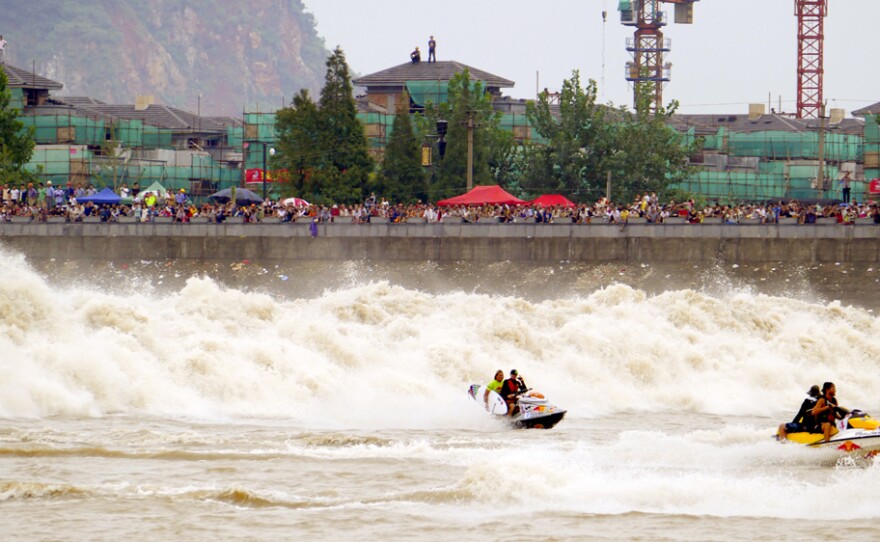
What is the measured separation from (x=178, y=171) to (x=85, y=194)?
2878 cm

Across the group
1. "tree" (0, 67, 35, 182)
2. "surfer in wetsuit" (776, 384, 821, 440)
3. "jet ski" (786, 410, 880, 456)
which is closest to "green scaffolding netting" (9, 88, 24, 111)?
"tree" (0, 67, 35, 182)

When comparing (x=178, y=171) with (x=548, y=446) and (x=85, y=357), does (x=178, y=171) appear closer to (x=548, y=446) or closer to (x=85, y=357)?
(x=85, y=357)

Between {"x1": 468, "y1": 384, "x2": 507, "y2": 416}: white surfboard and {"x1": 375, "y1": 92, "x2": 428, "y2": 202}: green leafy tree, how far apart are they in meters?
37.7

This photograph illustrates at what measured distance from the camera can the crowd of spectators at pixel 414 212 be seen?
55781 mm

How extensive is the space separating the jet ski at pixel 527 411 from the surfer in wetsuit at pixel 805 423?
5.22 m

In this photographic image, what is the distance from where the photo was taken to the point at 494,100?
9550 centimetres

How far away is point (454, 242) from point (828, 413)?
2894 cm

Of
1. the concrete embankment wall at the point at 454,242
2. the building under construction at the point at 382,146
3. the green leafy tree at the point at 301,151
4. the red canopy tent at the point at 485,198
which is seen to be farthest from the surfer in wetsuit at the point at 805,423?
the building under construction at the point at 382,146

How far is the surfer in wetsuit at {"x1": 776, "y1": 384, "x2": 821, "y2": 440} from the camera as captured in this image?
89.2ft

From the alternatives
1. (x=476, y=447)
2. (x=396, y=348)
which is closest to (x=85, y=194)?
(x=396, y=348)

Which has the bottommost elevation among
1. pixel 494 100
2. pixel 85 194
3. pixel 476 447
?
pixel 476 447

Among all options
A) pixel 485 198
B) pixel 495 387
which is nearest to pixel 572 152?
pixel 485 198

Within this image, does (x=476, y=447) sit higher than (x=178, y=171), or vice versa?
(x=178, y=171)

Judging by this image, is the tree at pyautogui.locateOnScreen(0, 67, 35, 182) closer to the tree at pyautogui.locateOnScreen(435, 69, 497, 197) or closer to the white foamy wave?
the tree at pyautogui.locateOnScreen(435, 69, 497, 197)
